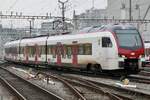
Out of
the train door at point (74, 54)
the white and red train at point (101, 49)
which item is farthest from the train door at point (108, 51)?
the train door at point (74, 54)

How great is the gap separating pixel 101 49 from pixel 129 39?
1.62m

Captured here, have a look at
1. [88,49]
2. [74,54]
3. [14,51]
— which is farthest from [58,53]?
[14,51]

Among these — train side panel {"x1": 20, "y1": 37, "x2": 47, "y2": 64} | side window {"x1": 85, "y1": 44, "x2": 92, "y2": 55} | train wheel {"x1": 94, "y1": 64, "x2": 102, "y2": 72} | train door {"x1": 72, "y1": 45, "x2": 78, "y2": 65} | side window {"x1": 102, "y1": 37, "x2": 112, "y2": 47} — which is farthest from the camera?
train side panel {"x1": 20, "y1": 37, "x2": 47, "y2": 64}

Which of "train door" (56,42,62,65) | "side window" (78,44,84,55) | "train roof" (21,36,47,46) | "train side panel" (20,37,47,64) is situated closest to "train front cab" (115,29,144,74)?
"side window" (78,44,84,55)

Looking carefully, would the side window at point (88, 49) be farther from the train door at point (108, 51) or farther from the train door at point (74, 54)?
the train door at point (108, 51)

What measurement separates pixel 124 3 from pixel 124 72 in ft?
217

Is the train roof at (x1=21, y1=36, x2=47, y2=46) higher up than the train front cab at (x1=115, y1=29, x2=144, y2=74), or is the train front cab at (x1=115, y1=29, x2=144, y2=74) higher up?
the train roof at (x1=21, y1=36, x2=47, y2=46)

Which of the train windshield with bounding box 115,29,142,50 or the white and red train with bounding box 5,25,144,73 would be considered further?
the train windshield with bounding box 115,29,142,50

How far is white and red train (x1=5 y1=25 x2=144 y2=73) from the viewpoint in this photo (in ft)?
77.4

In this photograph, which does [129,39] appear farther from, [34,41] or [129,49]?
[34,41]

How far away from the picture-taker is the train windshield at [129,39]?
78.0ft

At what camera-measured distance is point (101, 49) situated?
80.6ft

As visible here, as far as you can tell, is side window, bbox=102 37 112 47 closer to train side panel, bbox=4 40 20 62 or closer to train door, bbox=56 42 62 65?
train door, bbox=56 42 62 65

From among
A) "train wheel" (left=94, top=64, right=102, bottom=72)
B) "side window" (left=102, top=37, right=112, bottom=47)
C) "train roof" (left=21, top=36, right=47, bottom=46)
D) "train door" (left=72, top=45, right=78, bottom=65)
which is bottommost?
"train wheel" (left=94, top=64, right=102, bottom=72)
